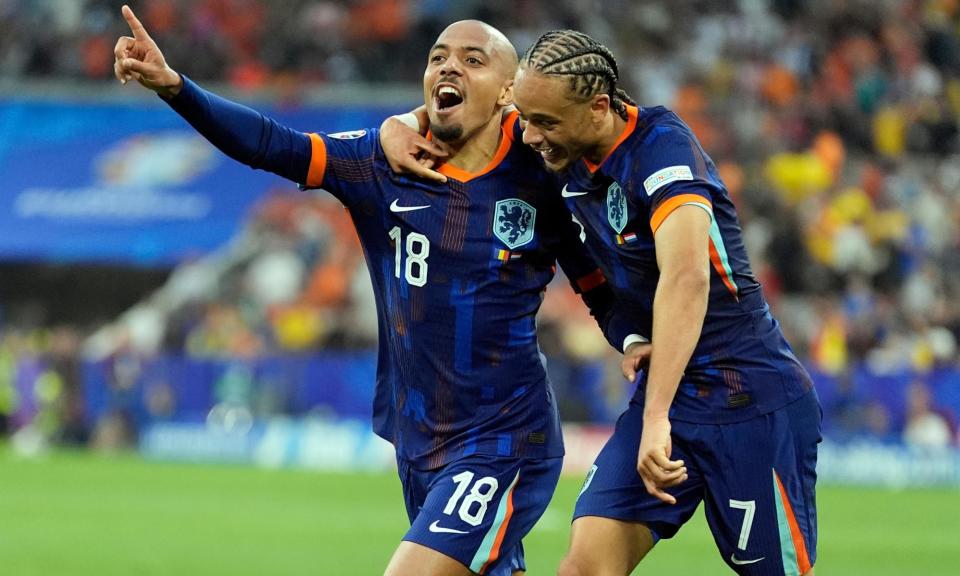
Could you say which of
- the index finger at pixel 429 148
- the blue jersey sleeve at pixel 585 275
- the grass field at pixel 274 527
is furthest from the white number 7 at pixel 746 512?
the grass field at pixel 274 527

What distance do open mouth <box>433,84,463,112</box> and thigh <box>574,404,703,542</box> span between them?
4.45 ft

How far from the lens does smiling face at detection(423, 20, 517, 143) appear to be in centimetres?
594

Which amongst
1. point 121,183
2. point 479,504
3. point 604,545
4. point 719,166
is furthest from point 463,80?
point 121,183

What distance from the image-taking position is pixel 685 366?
5316mm

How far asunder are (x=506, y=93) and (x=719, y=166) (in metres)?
14.9

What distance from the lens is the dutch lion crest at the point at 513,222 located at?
594 centimetres

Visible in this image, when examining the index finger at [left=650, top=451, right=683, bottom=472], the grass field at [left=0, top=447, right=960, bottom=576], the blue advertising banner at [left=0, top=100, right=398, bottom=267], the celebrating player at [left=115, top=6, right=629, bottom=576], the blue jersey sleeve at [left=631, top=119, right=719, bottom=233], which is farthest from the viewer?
the blue advertising banner at [left=0, top=100, right=398, bottom=267]

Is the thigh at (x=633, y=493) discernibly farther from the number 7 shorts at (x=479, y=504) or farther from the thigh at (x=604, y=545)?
the number 7 shorts at (x=479, y=504)

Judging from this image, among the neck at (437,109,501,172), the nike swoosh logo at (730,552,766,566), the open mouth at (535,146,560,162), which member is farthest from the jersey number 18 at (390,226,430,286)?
the nike swoosh logo at (730,552,766,566)

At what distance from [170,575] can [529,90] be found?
5726mm

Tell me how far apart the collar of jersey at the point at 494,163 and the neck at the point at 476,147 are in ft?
0.05

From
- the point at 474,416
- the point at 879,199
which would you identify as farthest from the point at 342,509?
the point at 879,199

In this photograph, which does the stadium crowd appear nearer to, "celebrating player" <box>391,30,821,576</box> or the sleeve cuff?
the sleeve cuff

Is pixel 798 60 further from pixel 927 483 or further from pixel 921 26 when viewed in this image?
pixel 927 483
